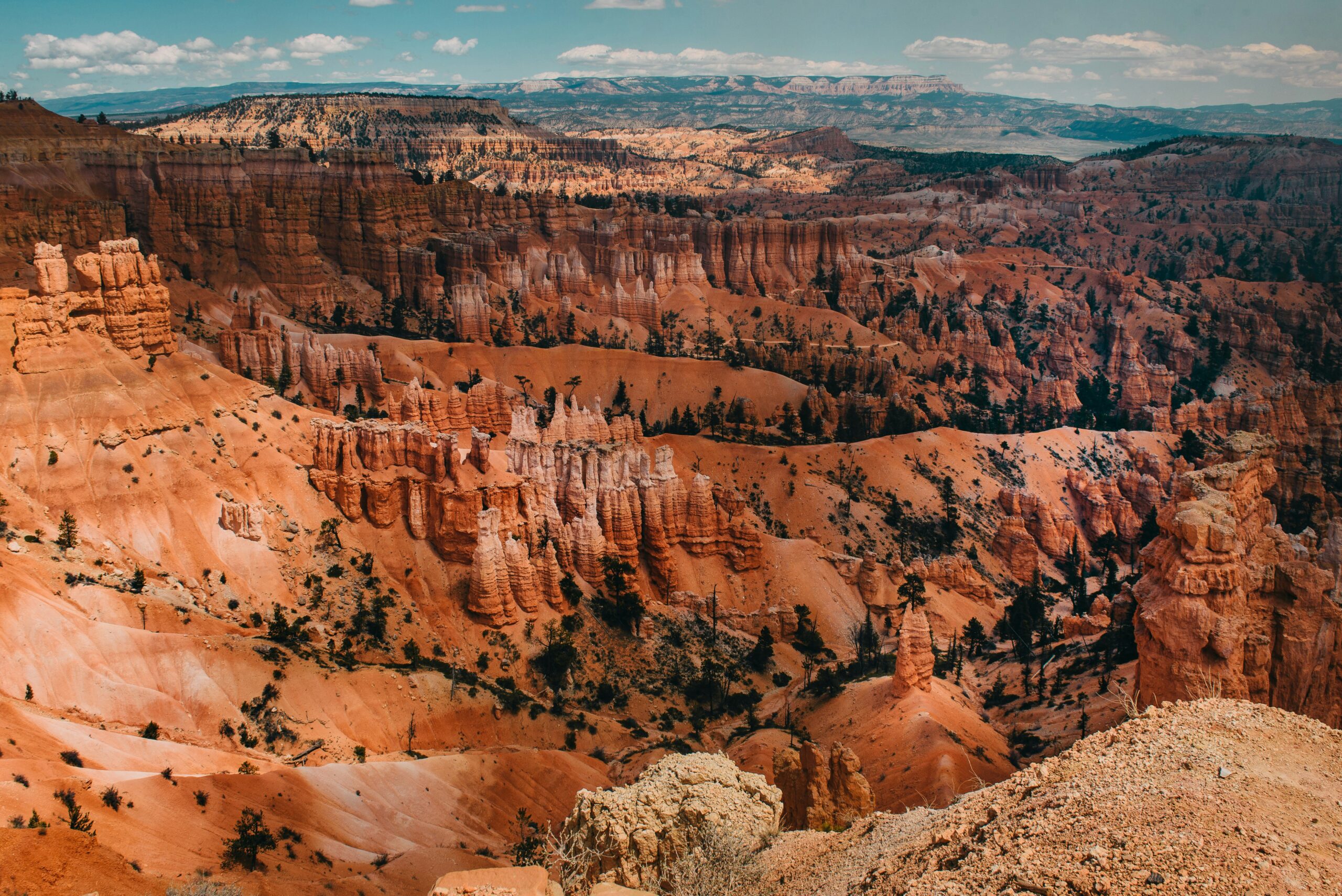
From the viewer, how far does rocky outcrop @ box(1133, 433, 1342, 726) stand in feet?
101

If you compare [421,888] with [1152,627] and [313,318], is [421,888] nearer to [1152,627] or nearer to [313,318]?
[1152,627]

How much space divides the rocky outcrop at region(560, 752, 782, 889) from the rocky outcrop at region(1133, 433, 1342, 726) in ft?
45.4

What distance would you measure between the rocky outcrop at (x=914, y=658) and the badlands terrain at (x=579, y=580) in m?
0.23

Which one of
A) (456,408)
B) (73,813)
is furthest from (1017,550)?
(73,813)

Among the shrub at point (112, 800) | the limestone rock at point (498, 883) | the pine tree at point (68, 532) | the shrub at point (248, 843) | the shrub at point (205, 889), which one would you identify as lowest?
the shrub at point (248, 843)

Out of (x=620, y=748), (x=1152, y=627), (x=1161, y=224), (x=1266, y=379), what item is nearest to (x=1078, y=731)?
(x=1152, y=627)

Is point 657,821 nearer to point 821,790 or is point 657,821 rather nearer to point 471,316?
point 821,790

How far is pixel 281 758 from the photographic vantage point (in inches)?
1336

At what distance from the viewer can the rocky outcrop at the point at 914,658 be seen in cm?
4250

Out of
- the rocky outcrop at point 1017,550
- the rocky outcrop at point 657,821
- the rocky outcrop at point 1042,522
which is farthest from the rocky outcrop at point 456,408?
the rocky outcrop at point 1042,522

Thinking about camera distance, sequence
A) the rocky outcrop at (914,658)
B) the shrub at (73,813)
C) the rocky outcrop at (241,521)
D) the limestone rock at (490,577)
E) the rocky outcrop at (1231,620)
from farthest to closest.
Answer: the limestone rock at (490,577)
the rocky outcrop at (241,521)
the rocky outcrop at (914,658)
the rocky outcrop at (1231,620)
the shrub at (73,813)

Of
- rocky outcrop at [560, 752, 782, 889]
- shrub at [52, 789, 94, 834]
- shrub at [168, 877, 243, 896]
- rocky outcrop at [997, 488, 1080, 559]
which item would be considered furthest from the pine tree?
rocky outcrop at [997, 488, 1080, 559]

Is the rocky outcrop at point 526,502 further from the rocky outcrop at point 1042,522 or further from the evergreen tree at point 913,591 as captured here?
the rocky outcrop at point 1042,522

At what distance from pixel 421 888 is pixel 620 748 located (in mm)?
16364
